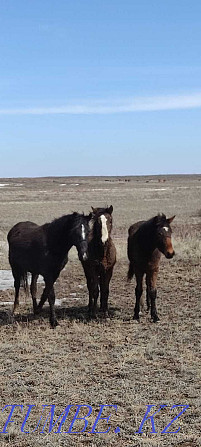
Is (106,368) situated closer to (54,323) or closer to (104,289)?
(54,323)

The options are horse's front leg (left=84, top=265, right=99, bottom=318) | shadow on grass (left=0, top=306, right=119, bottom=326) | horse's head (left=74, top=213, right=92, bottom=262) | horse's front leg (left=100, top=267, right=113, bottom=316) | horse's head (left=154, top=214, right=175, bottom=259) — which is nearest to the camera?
horse's head (left=74, top=213, right=92, bottom=262)

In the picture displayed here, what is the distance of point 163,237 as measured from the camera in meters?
8.20

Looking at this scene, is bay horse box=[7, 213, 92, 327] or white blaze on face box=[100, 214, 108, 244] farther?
white blaze on face box=[100, 214, 108, 244]

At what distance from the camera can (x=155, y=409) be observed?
16.4ft

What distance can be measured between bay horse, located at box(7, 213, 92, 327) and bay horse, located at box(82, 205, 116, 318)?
0.48 m

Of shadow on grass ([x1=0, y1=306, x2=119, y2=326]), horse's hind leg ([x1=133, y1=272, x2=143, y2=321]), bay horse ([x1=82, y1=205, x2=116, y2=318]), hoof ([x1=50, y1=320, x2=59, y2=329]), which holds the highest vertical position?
bay horse ([x1=82, y1=205, x2=116, y2=318])

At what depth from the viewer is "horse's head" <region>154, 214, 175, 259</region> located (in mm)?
8070

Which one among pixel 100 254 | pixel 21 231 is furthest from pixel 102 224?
pixel 21 231

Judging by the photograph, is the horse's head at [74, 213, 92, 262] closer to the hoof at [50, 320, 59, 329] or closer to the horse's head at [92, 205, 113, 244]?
the horse's head at [92, 205, 113, 244]

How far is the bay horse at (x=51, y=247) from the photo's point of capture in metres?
8.13

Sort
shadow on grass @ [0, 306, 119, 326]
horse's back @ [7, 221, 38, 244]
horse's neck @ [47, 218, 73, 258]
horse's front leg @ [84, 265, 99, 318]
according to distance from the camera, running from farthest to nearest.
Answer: horse's back @ [7, 221, 38, 244] < horse's front leg @ [84, 265, 99, 318] < shadow on grass @ [0, 306, 119, 326] < horse's neck @ [47, 218, 73, 258]

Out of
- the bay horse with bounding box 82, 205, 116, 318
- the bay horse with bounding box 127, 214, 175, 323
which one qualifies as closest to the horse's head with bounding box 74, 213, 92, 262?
the bay horse with bounding box 82, 205, 116, 318

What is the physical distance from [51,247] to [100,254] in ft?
3.07

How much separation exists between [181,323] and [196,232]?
43.3 feet
